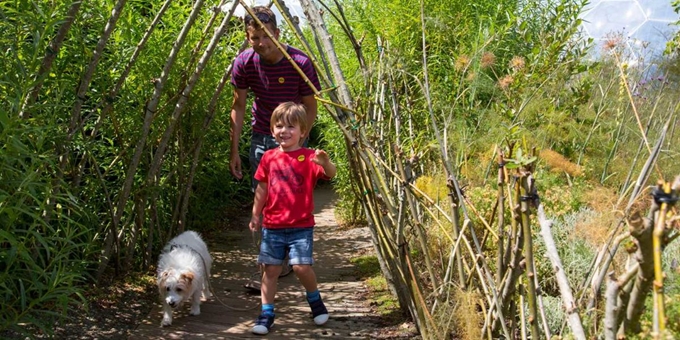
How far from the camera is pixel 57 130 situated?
11.5ft

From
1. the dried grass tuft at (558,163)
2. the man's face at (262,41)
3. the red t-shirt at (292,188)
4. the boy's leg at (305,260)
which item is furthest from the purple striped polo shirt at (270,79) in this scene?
the dried grass tuft at (558,163)

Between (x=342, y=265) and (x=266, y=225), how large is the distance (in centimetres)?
179

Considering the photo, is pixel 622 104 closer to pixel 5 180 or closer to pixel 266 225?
pixel 266 225

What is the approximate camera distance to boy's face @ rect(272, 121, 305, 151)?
3900 mm

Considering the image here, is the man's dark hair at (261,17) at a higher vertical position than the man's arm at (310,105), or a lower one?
higher

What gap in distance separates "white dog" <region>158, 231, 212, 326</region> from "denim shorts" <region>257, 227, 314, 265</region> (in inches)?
16.9

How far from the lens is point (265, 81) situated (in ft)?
14.7

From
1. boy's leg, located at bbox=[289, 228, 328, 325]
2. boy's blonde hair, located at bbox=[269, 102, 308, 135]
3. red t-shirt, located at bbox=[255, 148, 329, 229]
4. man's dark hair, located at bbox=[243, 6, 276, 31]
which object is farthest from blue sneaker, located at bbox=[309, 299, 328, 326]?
man's dark hair, located at bbox=[243, 6, 276, 31]

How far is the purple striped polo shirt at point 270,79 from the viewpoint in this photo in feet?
14.6

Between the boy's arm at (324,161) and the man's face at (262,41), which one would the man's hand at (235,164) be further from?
the boy's arm at (324,161)

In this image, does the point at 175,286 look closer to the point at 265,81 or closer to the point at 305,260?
the point at 305,260

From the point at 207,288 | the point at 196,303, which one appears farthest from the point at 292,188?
the point at 207,288

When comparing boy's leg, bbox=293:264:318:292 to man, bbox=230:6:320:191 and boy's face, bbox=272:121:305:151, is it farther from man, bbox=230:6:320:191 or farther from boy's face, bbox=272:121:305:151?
man, bbox=230:6:320:191

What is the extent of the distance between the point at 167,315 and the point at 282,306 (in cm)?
71
